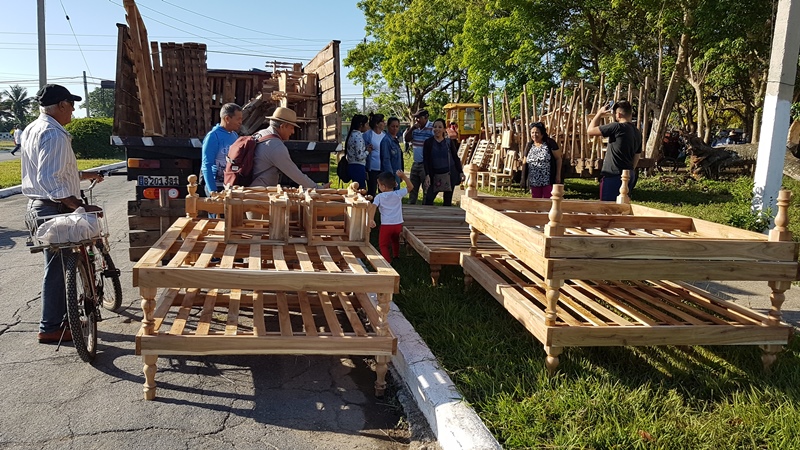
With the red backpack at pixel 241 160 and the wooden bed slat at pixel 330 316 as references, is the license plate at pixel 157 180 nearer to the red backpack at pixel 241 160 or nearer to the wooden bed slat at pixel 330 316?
the red backpack at pixel 241 160

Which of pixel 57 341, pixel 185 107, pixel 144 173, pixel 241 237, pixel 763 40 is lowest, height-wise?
pixel 57 341

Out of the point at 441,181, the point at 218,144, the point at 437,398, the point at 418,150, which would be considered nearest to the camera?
the point at 437,398

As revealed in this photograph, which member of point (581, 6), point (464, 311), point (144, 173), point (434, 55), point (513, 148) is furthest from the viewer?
point (434, 55)

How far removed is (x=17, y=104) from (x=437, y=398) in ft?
312

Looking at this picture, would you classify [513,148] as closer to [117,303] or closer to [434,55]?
[117,303]

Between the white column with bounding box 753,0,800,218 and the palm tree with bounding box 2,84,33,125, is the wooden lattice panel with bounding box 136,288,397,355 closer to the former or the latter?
the white column with bounding box 753,0,800,218

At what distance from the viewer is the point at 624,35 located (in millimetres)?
18688

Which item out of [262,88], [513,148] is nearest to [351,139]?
[262,88]

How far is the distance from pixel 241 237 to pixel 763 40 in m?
15.6

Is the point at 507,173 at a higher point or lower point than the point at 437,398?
higher

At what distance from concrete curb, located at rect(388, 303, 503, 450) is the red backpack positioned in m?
2.12

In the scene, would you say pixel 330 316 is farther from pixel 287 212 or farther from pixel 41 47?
pixel 41 47

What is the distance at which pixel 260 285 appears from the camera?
335 cm

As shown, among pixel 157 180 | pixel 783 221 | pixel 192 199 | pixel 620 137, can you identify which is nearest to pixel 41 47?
pixel 157 180
